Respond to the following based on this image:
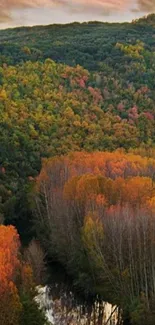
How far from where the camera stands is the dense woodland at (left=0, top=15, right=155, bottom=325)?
43.0 metres

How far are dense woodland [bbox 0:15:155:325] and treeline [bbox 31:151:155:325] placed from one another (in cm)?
9

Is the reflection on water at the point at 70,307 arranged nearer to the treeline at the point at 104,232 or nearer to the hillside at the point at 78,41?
the treeline at the point at 104,232

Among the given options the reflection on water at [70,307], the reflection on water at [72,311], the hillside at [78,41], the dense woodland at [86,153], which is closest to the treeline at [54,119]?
the dense woodland at [86,153]

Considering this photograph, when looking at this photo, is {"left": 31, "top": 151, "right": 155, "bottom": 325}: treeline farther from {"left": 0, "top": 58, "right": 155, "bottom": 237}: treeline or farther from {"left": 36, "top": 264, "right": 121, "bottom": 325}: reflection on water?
{"left": 0, "top": 58, "right": 155, "bottom": 237}: treeline

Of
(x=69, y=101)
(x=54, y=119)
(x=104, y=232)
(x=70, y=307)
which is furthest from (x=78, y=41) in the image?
(x=104, y=232)

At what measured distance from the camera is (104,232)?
44.1 meters

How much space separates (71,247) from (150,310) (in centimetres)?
1277

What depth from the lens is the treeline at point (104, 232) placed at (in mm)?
41438

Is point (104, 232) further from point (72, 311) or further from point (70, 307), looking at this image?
point (70, 307)

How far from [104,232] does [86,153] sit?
4091cm

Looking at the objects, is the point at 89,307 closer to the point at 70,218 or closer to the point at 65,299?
the point at 65,299

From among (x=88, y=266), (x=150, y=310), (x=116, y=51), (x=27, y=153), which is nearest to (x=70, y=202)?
(x=88, y=266)

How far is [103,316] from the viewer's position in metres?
45.4

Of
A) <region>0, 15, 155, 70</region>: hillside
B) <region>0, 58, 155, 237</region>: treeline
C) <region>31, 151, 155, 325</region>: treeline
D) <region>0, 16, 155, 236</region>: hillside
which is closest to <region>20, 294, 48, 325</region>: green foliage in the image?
<region>31, 151, 155, 325</region>: treeline
